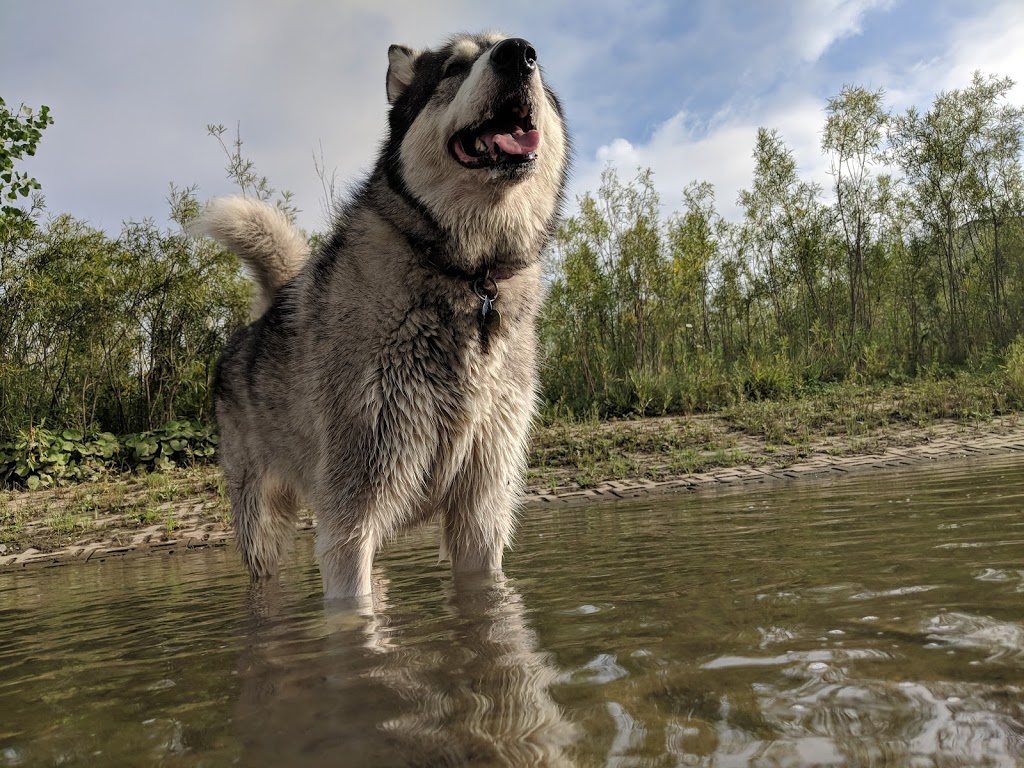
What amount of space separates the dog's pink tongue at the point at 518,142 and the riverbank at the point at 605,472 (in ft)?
12.7

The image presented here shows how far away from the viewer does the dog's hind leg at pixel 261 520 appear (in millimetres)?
4000

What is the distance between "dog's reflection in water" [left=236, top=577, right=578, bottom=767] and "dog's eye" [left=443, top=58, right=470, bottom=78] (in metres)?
2.10

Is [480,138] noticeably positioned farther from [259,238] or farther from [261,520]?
[261,520]

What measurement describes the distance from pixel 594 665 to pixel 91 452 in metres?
9.55

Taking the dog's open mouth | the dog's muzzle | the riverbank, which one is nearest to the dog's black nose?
the dog's muzzle

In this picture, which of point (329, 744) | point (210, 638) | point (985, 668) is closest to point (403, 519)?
point (210, 638)

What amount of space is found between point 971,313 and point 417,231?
1490cm

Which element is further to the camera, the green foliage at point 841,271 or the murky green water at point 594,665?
the green foliage at point 841,271

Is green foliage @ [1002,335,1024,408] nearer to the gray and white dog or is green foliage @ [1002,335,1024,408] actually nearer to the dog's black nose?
the gray and white dog

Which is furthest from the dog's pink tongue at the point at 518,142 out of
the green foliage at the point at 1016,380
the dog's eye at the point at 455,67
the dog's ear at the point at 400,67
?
the green foliage at the point at 1016,380

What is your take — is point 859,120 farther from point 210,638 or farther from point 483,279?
point 210,638

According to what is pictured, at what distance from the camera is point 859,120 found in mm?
14219

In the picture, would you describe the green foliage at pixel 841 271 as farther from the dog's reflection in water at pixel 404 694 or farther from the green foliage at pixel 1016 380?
the dog's reflection in water at pixel 404 694

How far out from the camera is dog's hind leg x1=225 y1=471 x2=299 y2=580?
157 inches
